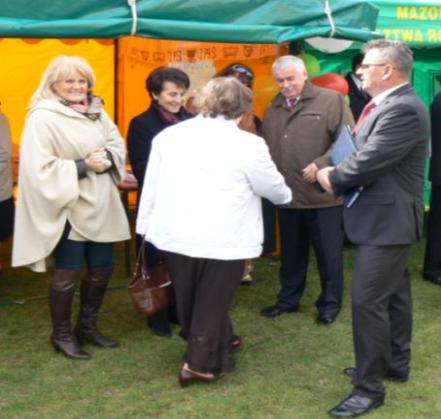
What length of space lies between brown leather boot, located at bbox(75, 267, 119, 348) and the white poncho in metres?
0.25

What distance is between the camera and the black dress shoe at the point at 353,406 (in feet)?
11.7

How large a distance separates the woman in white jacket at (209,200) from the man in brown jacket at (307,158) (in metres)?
0.99

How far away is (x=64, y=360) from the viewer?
427 centimetres

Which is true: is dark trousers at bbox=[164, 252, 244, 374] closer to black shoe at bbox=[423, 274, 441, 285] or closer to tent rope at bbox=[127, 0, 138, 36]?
tent rope at bbox=[127, 0, 138, 36]

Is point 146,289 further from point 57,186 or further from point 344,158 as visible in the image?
point 344,158

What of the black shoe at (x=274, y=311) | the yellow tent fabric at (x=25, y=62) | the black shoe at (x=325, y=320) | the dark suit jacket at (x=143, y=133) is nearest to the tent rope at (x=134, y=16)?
the dark suit jacket at (x=143, y=133)

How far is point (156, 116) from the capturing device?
14.8ft

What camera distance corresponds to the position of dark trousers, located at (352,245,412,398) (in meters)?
3.49

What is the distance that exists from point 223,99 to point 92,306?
153cm

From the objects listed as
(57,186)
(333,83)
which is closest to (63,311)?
(57,186)

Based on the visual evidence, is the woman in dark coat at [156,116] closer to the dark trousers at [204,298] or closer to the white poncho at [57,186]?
the white poncho at [57,186]

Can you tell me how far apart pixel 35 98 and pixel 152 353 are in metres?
1.58

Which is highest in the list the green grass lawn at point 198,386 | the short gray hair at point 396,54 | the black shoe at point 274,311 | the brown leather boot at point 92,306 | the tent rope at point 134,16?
the tent rope at point 134,16

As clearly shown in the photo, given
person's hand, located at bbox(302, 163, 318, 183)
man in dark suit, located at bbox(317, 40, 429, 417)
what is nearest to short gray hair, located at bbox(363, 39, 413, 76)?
man in dark suit, located at bbox(317, 40, 429, 417)
